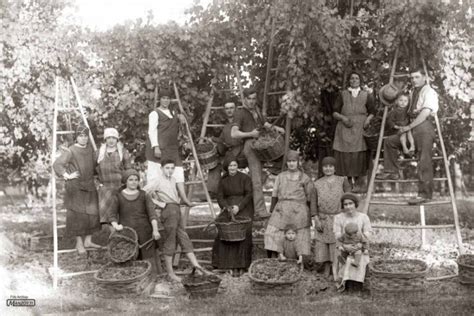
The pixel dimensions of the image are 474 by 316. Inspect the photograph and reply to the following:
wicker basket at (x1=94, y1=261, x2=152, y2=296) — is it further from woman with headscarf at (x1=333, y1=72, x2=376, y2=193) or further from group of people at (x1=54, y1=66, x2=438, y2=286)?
woman with headscarf at (x1=333, y1=72, x2=376, y2=193)

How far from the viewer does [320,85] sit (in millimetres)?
8938

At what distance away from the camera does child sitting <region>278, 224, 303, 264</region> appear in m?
7.85

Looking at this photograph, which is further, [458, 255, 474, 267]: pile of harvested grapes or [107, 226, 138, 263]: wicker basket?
[458, 255, 474, 267]: pile of harvested grapes

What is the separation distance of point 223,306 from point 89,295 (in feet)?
6.13

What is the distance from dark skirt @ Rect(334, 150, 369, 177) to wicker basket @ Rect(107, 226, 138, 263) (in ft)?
10.4

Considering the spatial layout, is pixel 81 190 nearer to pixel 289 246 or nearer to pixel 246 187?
pixel 246 187

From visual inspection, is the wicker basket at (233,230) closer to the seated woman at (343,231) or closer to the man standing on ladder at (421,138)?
the seated woman at (343,231)

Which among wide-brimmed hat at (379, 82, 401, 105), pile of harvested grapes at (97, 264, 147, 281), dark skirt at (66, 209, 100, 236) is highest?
wide-brimmed hat at (379, 82, 401, 105)

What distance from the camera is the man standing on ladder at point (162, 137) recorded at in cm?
846

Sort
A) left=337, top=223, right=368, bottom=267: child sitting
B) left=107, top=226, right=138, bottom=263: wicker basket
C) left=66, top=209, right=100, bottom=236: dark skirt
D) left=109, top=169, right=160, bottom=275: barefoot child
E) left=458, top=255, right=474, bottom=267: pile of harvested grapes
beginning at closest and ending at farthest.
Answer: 1. left=337, top=223, right=368, bottom=267: child sitting
2. left=107, top=226, right=138, bottom=263: wicker basket
3. left=458, top=255, right=474, bottom=267: pile of harvested grapes
4. left=109, top=169, right=160, bottom=275: barefoot child
5. left=66, top=209, right=100, bottom=236: dark skirt

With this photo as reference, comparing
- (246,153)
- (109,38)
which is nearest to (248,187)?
(246,153)

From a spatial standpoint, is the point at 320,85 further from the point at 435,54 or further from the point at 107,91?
the point at 107,91

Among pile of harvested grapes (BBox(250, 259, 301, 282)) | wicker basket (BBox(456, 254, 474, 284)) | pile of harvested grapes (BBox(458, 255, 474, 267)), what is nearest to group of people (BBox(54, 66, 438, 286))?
pile of harvested grapes (BBox(250, 259, 301, 282))

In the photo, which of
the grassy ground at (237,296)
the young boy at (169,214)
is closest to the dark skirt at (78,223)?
the grassy ground at (237,296)
